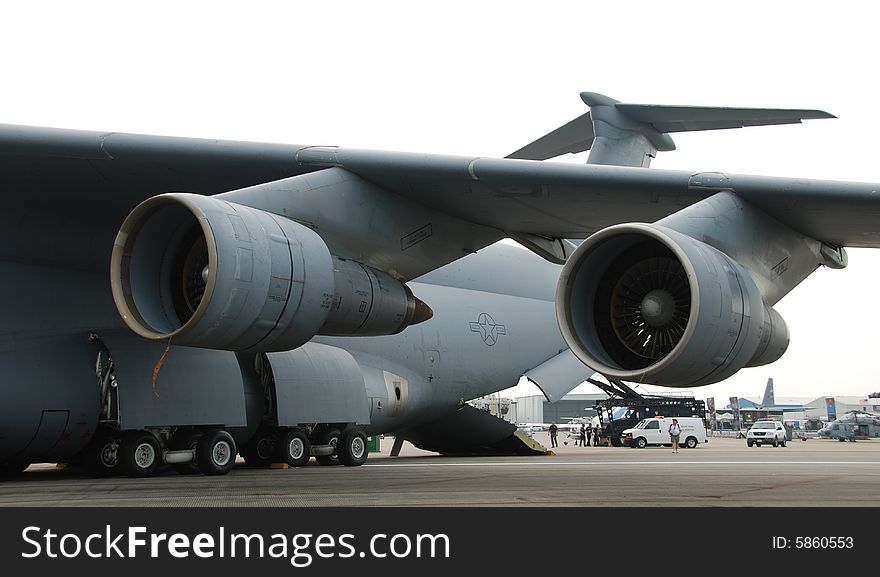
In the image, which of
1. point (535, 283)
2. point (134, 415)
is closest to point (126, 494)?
point (134, 415)

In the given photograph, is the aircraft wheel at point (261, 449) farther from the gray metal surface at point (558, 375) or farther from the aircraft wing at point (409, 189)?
the gray metal surface at point (558, 375)

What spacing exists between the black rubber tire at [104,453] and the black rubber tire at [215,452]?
3.08 ft

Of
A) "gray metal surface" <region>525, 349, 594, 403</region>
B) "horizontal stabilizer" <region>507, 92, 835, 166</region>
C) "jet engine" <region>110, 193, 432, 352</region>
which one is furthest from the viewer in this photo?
"gray metal surface" <region>525, 349, 594, 403</region>

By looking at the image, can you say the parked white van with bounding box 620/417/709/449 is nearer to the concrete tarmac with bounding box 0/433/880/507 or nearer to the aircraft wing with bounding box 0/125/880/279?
the concrete tarmac with bounding box 0/433/880/507

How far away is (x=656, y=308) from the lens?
7723mm

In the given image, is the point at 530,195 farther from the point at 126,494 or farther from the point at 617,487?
the point at 126,494

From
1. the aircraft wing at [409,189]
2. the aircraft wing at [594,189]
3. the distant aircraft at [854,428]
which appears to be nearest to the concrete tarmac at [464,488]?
the aircraft wing at [409,189]

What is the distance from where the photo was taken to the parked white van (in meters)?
32.1

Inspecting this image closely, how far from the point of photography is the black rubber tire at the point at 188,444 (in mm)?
11383

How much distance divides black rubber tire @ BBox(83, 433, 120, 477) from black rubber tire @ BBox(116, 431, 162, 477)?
12 centimetres

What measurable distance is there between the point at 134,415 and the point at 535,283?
8726 mm

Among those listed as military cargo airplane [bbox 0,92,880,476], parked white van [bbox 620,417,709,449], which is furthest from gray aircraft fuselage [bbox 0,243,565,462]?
parked white van [bbox 620,417,709,449]

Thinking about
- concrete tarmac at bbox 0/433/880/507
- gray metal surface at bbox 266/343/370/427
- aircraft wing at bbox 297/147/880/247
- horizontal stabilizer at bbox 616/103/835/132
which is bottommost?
concrete tarmac at bbox 0/433/880/507
